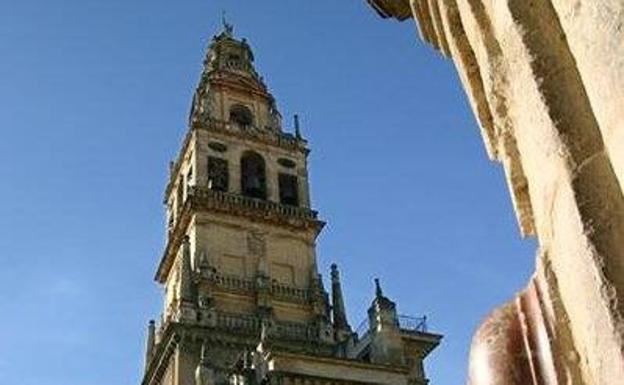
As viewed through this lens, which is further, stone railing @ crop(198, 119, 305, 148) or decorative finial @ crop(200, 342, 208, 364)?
stone railing @ crop(198, 119, 305, 148)

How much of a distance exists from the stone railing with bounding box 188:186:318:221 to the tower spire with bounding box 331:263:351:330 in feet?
7.54

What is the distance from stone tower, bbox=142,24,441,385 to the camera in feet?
81.4

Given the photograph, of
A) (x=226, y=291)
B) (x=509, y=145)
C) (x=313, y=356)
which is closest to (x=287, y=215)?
(x=226, y=291)

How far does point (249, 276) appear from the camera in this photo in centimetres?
3155

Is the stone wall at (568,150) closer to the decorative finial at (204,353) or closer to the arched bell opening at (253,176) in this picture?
the decorative finial at (204,353)

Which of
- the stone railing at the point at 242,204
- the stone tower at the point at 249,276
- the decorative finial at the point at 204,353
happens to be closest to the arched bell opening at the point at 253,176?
the stone tower at the point at 249,276

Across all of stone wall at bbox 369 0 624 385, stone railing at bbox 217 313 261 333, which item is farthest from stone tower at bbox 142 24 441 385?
stone wall at bbox 369 0 624 385

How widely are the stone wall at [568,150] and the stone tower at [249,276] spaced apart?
20.6 metres

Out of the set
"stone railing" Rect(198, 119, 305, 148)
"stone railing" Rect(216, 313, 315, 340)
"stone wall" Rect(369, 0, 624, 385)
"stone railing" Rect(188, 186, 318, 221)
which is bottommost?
"stone wall" Rect(369, 0, 624, 385)

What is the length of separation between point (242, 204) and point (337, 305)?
17.0ft

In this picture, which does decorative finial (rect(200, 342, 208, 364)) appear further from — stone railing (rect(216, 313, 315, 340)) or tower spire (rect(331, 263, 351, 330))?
tower spire (rect(331, 263, 351, 330))

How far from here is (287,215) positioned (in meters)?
33.6

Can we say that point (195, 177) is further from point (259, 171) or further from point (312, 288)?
point (312, 288)

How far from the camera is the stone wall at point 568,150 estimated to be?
1829 mm
